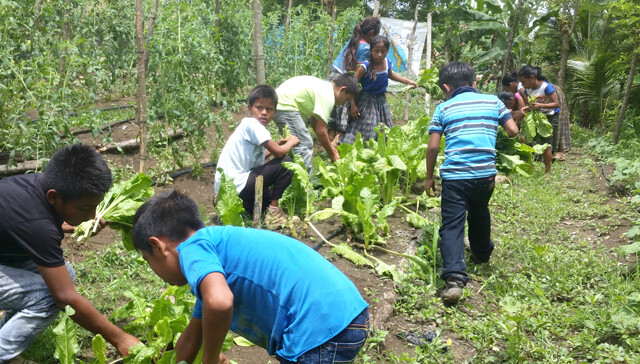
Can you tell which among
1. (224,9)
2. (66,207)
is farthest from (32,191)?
(224,9)

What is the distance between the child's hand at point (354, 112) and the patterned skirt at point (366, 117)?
7 cm

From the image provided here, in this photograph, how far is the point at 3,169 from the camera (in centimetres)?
536

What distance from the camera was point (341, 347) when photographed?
2.26 m

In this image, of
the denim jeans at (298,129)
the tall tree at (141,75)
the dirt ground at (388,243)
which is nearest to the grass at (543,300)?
the dirt ground at (388,243)

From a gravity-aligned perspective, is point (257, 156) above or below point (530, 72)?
below

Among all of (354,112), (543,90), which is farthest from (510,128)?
(543,90)

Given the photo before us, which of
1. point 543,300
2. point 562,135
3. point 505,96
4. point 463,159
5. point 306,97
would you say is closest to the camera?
point 543,300

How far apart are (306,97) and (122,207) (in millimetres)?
2791

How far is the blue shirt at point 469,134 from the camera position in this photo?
4.35m

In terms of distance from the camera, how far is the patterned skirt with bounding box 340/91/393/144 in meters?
7.29

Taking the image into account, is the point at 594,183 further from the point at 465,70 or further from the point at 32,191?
the point at 32,191

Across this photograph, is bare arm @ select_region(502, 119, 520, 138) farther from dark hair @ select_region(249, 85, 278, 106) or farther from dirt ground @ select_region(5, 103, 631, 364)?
dark hair @ select_region(249, 85, 278, 106)

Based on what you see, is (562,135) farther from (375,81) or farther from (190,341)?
(190,341)

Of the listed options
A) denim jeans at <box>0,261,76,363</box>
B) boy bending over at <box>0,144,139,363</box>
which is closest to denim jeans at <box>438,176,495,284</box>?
boy bending over at <box>0,144,139,363</box>
